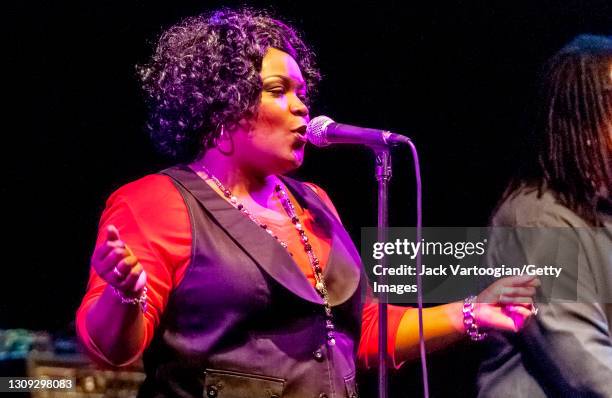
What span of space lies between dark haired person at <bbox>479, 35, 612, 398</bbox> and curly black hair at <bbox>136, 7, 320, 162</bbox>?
69 centimetres

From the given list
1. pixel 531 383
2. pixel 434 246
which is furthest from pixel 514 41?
pixel 531 383

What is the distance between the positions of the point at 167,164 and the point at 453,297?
3.40 feet

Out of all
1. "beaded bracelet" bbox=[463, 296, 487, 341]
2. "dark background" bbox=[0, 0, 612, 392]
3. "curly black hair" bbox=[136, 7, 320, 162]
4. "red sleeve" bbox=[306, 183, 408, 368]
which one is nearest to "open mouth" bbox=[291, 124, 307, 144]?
"curly black hair" bbox=[136, 7, 320, 162]

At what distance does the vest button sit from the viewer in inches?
71.0

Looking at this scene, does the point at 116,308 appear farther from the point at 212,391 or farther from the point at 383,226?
the point at 383,226

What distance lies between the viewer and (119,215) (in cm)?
191

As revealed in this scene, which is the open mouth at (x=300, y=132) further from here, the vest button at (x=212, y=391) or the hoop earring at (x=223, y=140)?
the vest button at (x=212, y=391)

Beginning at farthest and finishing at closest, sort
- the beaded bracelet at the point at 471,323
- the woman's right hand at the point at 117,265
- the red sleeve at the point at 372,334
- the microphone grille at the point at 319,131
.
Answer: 1. the red sleeve at the point at 372,334
2. the beaded bracelet at the point at 471,323
3. the microphone grille at the point at 319,131
4. the woman's right hand at the point at 117,265

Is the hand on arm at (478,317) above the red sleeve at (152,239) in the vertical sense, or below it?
below

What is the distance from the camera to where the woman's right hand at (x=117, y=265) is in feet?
4.93

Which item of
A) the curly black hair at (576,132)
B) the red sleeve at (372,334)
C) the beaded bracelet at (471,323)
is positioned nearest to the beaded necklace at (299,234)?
the red sleeve at (372,334)

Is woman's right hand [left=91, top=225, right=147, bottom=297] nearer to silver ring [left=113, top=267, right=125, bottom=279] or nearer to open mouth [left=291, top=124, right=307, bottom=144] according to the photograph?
silver ring [left=113, top=267, right=125, bottom=279]

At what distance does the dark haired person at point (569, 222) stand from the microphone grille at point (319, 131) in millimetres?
585

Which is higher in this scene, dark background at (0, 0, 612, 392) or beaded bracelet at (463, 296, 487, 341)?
dark background at (0, 0, 612, 392)
